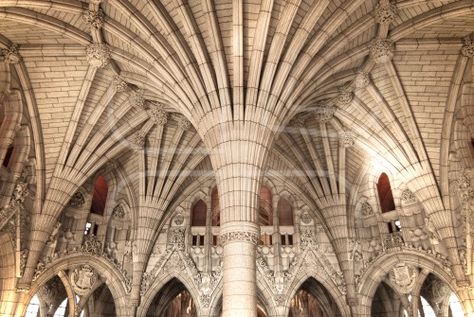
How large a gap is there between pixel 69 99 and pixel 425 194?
14.3 meters

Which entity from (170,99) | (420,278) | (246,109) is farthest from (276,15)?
(420,278)

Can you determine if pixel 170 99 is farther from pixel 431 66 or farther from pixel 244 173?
pixel 431 66

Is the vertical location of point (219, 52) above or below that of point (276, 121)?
above

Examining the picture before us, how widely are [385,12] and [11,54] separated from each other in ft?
42.3

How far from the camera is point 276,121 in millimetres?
13812

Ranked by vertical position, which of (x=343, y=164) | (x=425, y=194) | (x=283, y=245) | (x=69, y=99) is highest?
(x=69, y=99)

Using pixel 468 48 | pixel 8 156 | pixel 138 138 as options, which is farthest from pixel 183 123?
pixel 468 48

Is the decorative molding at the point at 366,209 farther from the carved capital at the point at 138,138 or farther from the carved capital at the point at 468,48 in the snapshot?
the carved capital at the point at 138,138

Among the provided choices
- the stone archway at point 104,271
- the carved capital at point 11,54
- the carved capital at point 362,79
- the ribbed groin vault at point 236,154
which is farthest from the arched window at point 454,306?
the carved capital at point 11,54

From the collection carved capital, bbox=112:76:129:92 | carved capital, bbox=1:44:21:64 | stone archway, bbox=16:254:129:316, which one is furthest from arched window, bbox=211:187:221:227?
carved capital, bbox=1:44:21:64

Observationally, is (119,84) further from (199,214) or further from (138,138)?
(199,214)

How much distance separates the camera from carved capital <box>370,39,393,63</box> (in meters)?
15.7

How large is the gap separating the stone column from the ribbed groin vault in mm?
51

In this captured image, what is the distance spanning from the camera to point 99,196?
2122 centimetres
